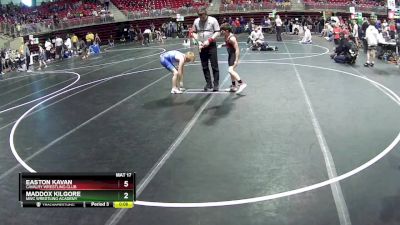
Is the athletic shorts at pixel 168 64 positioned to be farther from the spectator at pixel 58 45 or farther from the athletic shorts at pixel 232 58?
the spectator at pixel 58 45

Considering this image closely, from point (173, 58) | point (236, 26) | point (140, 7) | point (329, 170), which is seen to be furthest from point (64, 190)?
point (140, 7)

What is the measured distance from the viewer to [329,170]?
19.0ft

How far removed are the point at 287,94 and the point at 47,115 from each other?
5247 mm

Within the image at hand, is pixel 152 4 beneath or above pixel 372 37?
above

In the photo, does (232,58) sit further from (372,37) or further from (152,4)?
(152,4)

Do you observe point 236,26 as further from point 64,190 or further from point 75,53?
point 64,190

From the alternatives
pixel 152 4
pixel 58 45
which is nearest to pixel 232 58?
pixel 58 45
